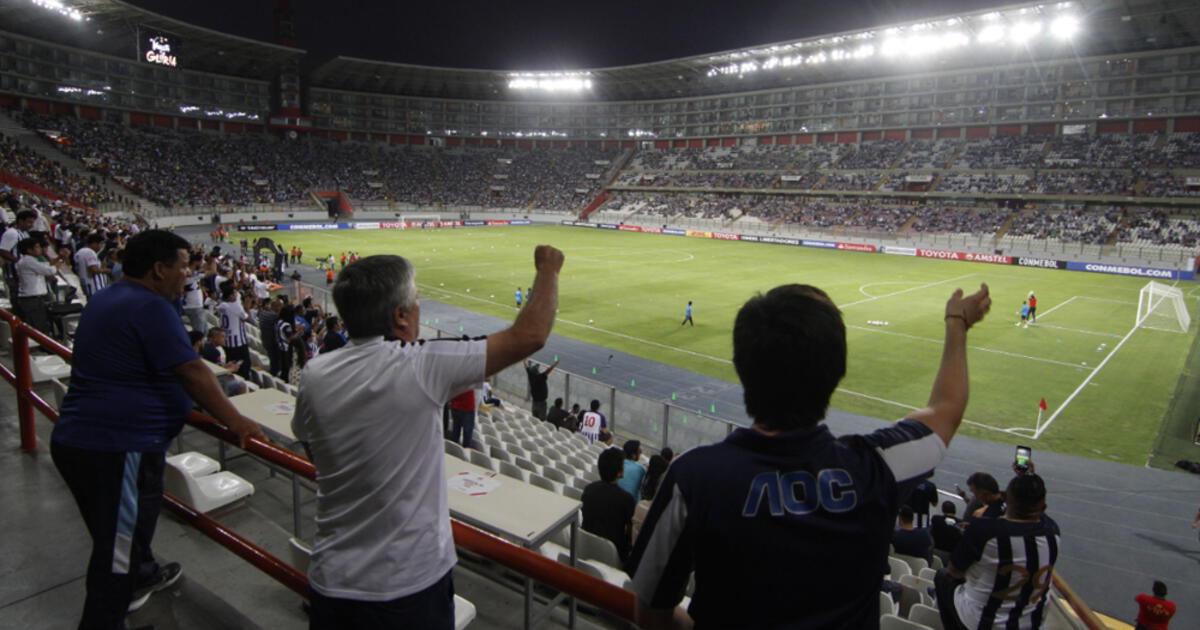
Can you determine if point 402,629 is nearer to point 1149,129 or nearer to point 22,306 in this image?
point 22,306

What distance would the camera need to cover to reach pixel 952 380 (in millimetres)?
2338

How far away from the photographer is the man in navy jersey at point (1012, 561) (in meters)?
4.01

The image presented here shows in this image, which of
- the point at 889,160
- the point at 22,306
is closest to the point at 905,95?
the point at 889,160

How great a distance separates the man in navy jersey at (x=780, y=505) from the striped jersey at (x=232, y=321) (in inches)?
467

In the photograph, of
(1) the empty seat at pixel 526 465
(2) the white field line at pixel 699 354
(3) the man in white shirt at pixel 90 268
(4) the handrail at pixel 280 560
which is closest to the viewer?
(4) the handrail at pixel 280 560

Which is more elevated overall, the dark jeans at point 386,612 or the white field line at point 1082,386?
the dark jeans at point 386,612

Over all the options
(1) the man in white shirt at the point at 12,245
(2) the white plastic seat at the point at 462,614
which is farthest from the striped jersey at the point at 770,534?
A: (1) the man in white shirt at the point at 12,245

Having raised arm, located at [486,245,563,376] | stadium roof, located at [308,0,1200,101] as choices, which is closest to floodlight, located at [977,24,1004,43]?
stadium roof, located at [308,0,1200,101]

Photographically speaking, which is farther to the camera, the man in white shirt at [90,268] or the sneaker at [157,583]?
the man in white shirt at [90,268]

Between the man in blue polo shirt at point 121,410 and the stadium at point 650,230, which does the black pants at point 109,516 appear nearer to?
the man in blue polo shirt at point 121,410

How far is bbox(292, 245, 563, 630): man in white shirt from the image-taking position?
2.35 meters

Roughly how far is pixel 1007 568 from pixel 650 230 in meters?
71.5

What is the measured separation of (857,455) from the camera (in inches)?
73.8

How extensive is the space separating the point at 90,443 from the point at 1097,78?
285 ft
